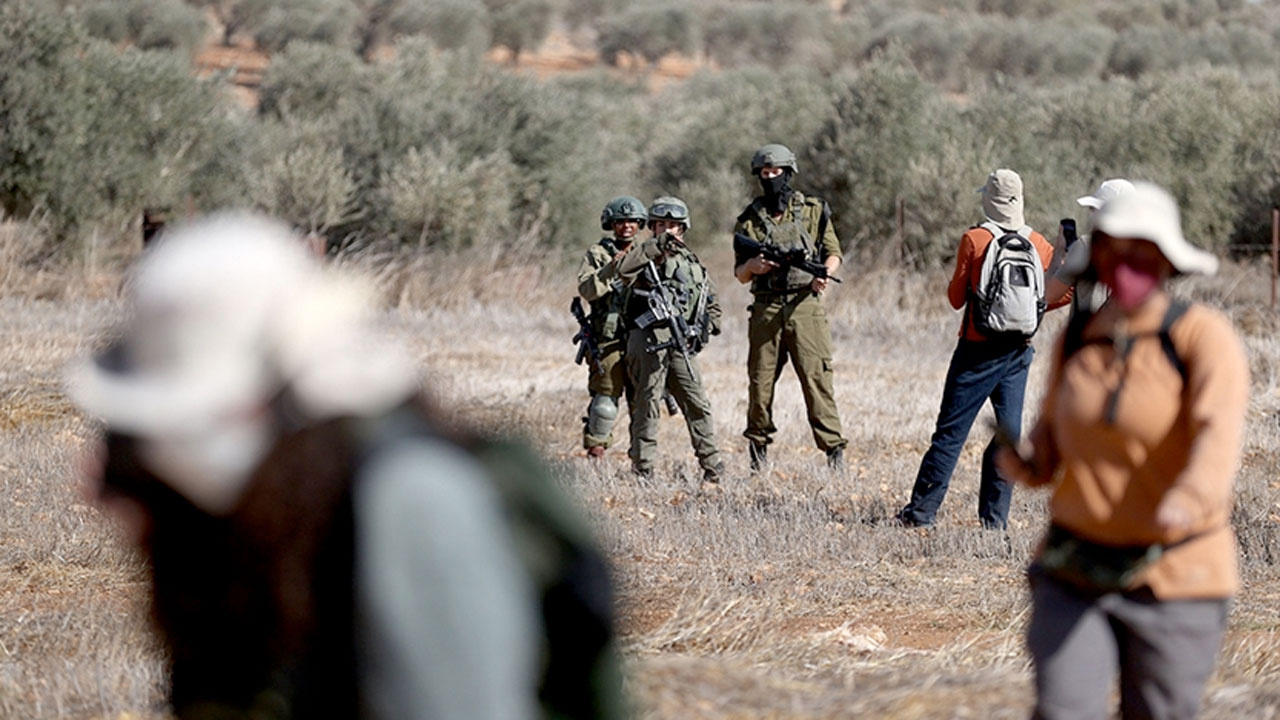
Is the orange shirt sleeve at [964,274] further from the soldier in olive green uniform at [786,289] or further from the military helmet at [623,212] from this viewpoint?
the military helmet at [623,212]

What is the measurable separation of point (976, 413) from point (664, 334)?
2.37 m

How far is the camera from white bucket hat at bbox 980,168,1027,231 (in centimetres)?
750

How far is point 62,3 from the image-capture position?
46.1m

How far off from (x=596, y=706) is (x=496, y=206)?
1925cm

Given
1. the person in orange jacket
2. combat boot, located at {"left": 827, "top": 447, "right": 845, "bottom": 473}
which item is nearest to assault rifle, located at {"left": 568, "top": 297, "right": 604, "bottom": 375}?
combat boot, located at {"left": 827, "top": 447, "right": 845, "bottom": 473}

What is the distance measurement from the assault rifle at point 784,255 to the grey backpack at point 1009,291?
1.92 metres

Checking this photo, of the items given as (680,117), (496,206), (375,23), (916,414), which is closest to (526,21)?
(375,23)

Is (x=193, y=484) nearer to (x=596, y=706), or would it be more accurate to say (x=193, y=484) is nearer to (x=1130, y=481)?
(x=596, y=706)

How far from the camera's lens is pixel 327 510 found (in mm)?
2105

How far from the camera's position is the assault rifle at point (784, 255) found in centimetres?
934

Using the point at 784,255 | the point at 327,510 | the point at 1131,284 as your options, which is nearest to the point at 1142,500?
the point at 1131,284

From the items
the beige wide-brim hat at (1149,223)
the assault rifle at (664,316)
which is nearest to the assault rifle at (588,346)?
the assault rifle at (664,316)

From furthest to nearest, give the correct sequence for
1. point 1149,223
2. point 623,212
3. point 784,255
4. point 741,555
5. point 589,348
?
point 589,348
point 623,212
point 784,255
point 741,555
point 1149,223

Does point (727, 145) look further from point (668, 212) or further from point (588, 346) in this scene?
point (668, 212)
